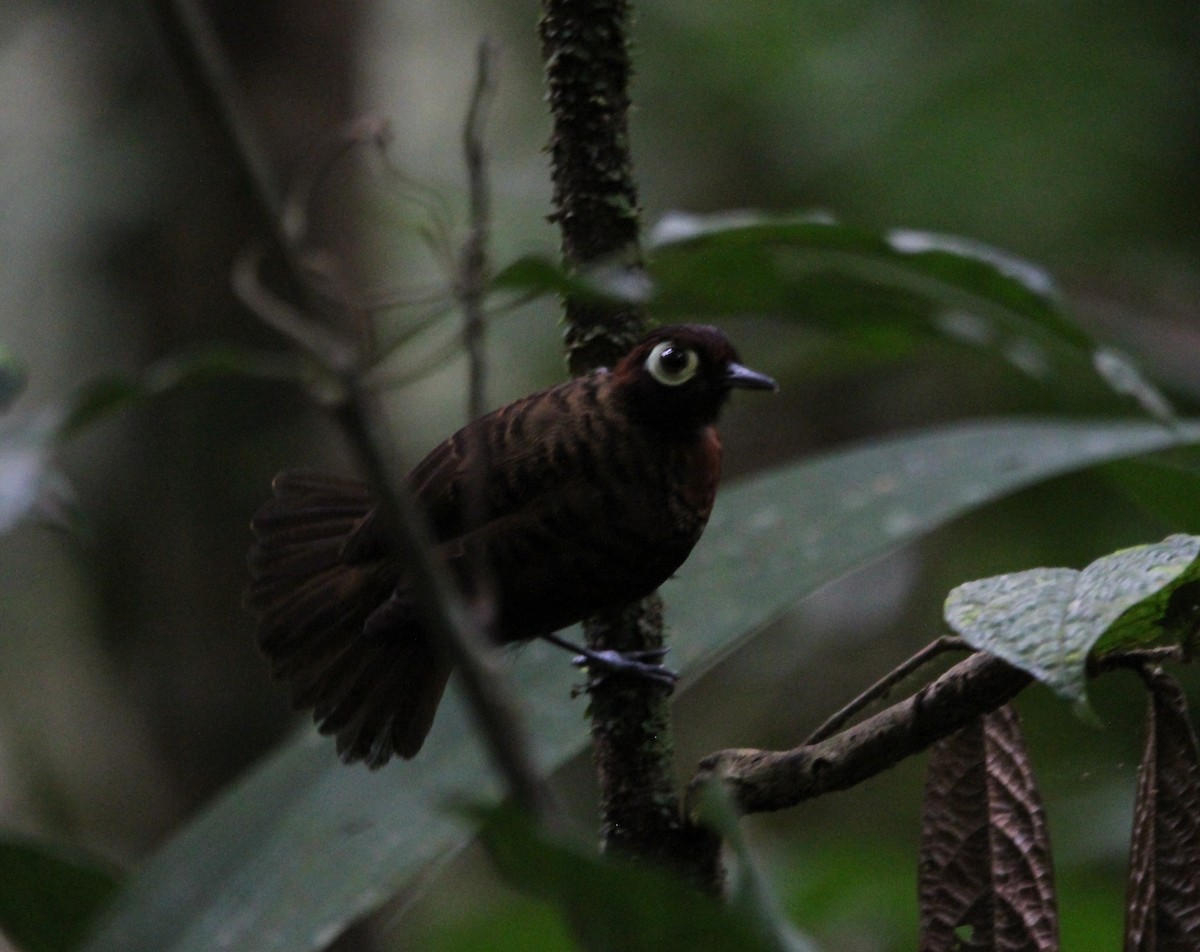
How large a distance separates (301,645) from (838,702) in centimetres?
262

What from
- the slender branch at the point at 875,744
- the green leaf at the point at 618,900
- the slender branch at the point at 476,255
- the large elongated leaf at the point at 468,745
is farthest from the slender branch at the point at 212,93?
the large elongated leaf at the point at 468,745

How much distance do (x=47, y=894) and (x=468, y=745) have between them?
1.34 feet

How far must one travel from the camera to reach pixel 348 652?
1.03m

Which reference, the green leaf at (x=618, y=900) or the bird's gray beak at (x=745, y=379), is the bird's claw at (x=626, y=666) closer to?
the bird's gray beak at (x=745, y=379)

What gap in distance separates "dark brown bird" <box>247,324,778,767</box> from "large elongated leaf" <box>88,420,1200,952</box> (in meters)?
0.15

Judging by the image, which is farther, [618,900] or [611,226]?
[611,226]

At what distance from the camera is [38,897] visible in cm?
119

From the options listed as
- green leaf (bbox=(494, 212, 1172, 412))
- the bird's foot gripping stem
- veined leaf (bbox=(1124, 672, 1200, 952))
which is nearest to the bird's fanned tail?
the bird's foot gripping stem

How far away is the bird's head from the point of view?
3.23ft

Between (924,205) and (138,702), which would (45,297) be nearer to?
(138,702)

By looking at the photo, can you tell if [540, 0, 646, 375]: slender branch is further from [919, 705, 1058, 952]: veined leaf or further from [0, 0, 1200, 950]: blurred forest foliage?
[0, 0, 1200, 950]: blurred forest foliage

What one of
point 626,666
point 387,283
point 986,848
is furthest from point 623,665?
point 387,283

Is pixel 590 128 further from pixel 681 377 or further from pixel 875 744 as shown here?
pixel 875 744

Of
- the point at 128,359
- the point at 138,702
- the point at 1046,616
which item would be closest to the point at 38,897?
the point at 1046,616
